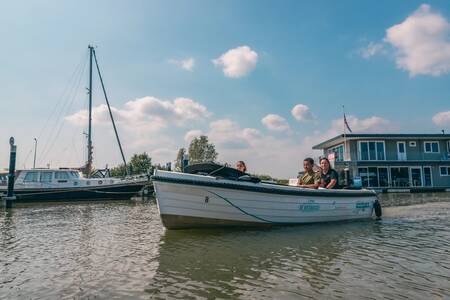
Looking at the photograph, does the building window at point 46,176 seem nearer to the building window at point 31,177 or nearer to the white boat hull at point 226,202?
the building window at point 31,177

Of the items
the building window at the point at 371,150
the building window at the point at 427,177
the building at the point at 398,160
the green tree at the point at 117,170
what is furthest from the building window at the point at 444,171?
the green tree at the point at 117,170

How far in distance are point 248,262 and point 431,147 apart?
33468mm

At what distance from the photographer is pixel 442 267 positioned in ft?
16.8

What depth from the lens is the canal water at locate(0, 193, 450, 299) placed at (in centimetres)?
422

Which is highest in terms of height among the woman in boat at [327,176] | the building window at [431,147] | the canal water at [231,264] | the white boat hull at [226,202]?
the building window at [431,147]

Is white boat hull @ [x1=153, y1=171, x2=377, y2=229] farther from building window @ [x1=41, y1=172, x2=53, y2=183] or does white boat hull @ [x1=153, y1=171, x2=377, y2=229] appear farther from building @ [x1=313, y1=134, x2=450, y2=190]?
building @ [x1=313, y1=134, x2=450, y2=190]

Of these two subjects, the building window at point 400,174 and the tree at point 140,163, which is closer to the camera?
the building window at point 400,174

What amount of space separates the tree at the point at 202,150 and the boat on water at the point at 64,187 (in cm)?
2974

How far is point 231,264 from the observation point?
17.9ft

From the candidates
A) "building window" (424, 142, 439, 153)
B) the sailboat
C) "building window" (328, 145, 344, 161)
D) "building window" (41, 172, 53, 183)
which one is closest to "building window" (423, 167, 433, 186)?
"building window" (424, 142, 439, 153)

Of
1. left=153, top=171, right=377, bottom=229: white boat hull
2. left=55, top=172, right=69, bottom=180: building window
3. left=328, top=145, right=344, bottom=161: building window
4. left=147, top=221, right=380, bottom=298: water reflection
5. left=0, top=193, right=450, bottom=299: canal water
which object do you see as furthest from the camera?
left=328, top=145, right=344, bottom=161: building window

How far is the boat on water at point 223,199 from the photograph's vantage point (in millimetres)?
8102

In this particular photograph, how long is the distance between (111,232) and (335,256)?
6.01 m

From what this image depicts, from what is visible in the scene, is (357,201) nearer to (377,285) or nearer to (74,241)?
(377,285)
